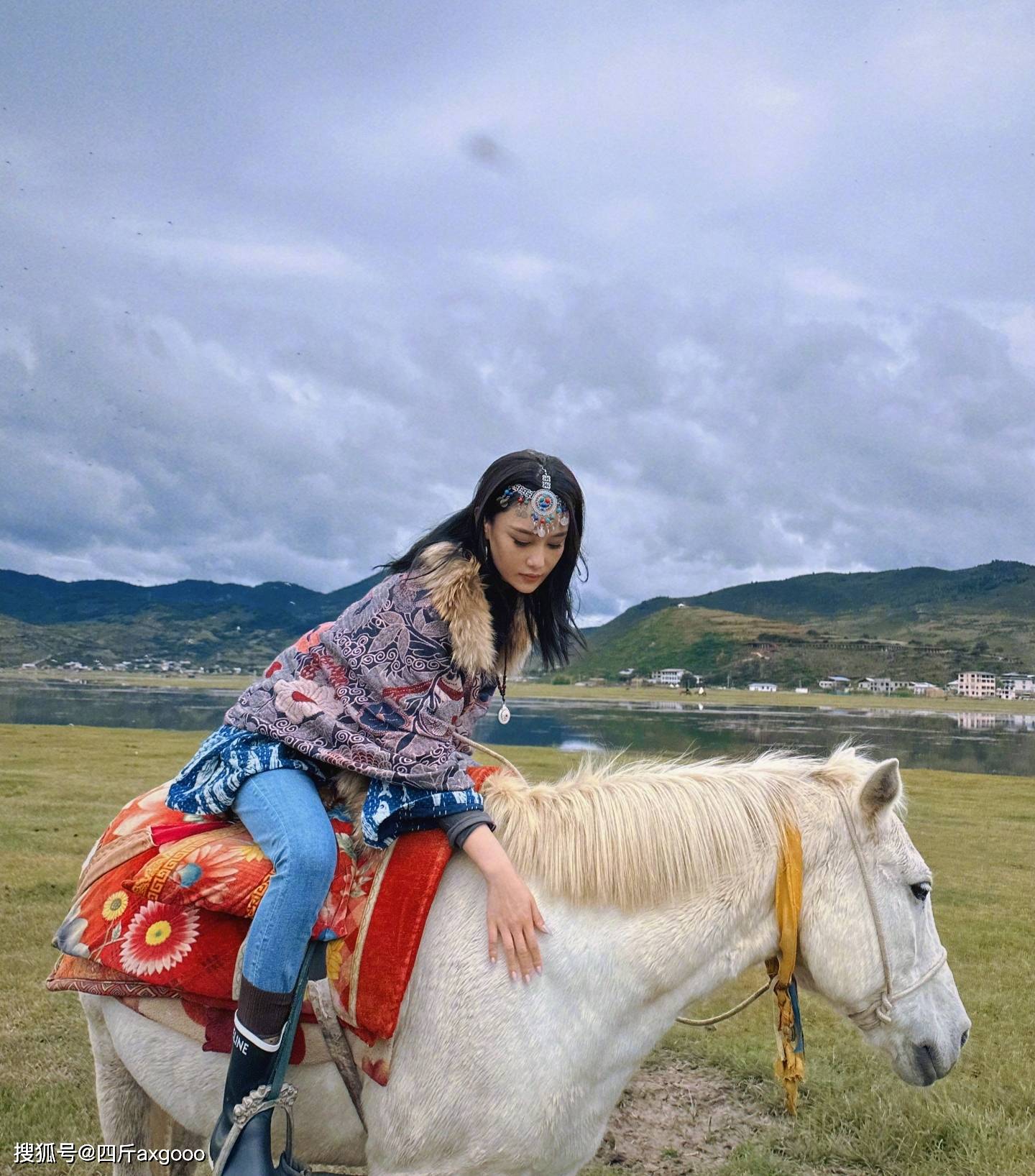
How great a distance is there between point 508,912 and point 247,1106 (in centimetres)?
98

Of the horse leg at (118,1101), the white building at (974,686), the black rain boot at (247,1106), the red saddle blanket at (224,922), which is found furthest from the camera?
the white building at (974,686)

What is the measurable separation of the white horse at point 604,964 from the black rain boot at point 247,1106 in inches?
7.3

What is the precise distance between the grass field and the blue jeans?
9.16 ft

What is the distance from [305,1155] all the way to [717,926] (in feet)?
5.28

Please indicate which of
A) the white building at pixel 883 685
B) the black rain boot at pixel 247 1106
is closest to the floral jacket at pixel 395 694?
the black rain boot at pixel 247 1106

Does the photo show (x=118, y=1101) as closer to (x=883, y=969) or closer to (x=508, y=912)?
(x=508, y=912)

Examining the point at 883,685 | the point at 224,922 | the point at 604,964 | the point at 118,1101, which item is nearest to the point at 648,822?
the point at 604,964

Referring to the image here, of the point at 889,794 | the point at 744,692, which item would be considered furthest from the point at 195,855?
the point at 744,692

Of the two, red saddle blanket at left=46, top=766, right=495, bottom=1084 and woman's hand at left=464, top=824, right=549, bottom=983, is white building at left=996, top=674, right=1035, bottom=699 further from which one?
red saddle blanket at left=46, top=766, right=495, bottom=1084

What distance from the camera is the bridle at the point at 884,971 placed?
270 cm

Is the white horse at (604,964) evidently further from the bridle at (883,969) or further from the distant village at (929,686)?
the distant village at (929,686)

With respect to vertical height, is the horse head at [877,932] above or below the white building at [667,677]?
above

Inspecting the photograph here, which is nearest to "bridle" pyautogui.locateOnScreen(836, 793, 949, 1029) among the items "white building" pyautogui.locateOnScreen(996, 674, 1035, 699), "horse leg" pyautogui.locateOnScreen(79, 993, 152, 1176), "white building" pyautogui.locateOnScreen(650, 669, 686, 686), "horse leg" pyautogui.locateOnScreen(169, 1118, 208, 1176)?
"horse leg" pyautogui.locateOnScreen(169, 1118, 208, 1176)

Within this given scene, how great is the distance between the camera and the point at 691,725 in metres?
57.5
